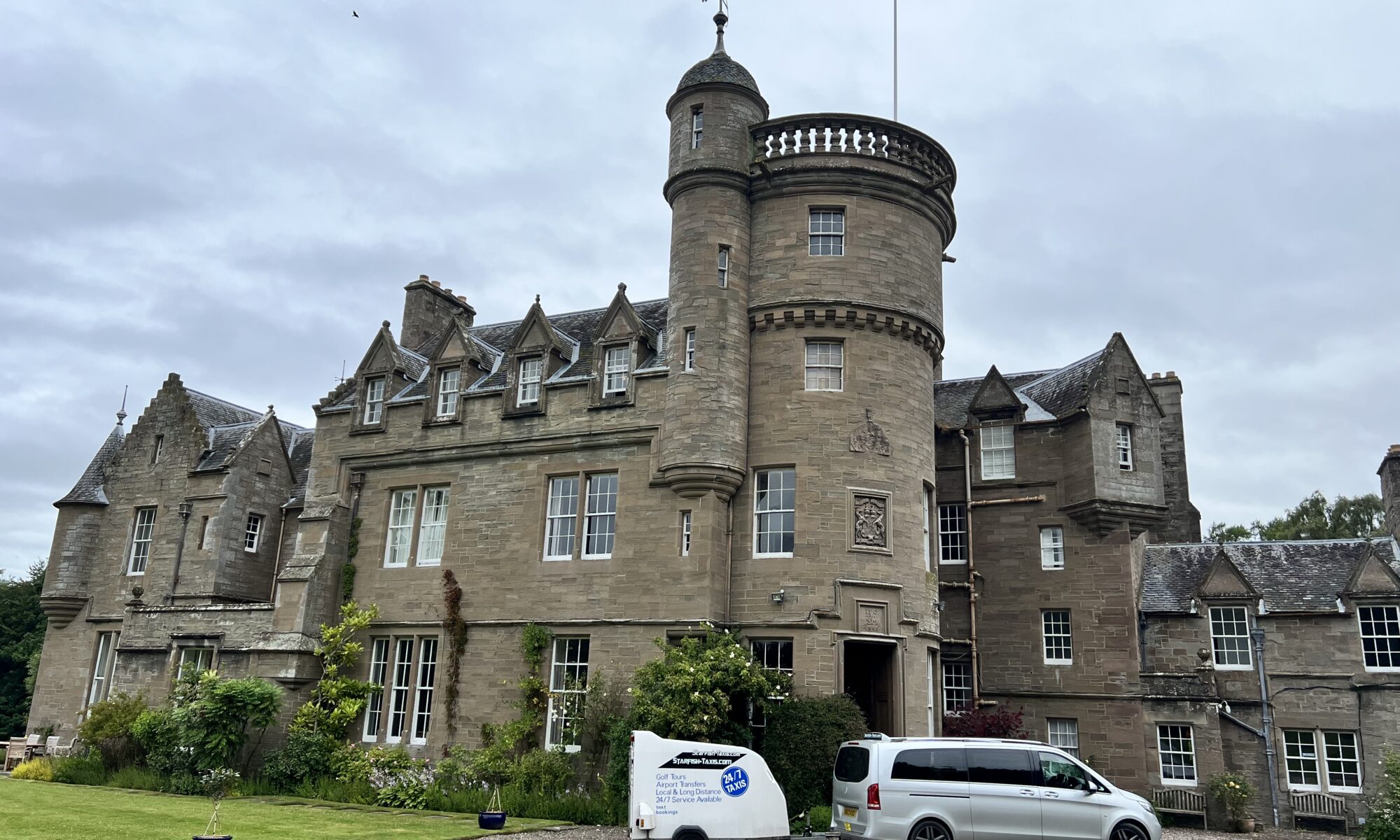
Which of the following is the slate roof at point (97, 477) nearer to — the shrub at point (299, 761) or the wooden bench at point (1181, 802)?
the shrub at point (299, 761)

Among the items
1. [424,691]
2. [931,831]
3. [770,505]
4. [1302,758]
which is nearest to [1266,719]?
[1302,758]

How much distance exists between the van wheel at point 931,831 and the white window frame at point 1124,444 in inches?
591

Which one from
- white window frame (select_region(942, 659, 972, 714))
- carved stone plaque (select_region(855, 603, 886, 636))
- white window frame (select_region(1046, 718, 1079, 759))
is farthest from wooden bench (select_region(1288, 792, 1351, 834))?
carved stone plaque (select_region(855, 603, 886, 636))

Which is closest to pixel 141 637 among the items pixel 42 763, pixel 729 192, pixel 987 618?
pixel 42 763

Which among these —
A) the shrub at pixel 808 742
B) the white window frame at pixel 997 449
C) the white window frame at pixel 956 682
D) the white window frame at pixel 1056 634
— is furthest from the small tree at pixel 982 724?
the white window frame at pixel 997 449

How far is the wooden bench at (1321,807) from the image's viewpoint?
2552cm

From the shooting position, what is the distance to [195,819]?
1919 cm

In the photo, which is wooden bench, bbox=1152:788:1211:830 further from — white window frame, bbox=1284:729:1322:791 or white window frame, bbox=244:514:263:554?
white window frame, bbox=244:514:263:554

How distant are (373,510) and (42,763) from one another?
11.6 meters

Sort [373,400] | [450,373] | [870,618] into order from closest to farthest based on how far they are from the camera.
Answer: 1. [870,618]
2. [450,373]
3. [373,400]

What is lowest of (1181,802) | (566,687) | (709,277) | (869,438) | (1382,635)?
(1181,802)

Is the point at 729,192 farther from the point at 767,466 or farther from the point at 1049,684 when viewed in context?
the point at 1049,684

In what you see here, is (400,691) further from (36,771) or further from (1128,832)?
(1128,832)

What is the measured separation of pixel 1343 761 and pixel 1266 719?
6.85 ft
